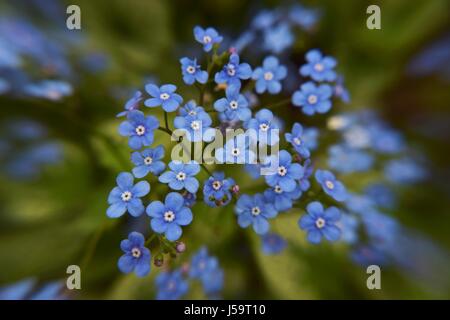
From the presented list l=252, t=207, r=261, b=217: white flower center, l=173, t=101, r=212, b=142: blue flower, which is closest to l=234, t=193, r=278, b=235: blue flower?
l=252, t=207, r=261, b=217: white flower center

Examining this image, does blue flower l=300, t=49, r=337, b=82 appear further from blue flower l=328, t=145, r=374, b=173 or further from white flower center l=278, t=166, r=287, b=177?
blue flower l=328, t=145, r=374, b=173

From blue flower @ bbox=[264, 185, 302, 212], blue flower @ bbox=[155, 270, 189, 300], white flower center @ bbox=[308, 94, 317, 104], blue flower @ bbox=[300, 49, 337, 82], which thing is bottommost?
blue flower @ bbox=[155, 270, 189, 300]

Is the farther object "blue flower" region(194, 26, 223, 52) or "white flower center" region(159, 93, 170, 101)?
"blue flower" region(194, 26, 223, 52)

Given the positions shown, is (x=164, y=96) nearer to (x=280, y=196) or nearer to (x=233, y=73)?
(x=233, y=73)

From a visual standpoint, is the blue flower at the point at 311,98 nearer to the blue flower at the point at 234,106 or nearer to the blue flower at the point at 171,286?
the blue flower at the point at 234,106
